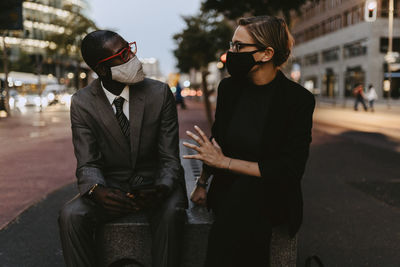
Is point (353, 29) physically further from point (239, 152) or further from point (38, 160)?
point (239, 152)

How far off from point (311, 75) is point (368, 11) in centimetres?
3949

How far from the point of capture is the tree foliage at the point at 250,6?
12.5 metres

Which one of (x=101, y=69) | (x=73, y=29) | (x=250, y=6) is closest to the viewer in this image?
(x=101, y=69)

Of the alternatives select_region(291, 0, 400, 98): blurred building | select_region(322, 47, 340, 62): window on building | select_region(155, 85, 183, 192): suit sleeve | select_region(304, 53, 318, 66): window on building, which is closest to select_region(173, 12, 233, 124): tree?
select_region(291, 0, 400, 98): blurred building

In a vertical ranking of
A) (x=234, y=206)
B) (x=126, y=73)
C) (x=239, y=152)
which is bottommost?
(x=234, y=206)

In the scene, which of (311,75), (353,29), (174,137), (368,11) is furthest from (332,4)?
(174,137)

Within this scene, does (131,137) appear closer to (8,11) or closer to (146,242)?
(146,242)

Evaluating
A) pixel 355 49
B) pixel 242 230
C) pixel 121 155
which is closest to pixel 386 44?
pixel 355 49

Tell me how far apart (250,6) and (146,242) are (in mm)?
11218

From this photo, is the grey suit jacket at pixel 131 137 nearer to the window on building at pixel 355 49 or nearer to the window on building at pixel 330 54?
the window on building at pixel 355 49

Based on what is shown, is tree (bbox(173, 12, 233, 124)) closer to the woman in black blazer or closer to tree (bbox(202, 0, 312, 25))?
tree (bbox(202, 0, 312, 25))

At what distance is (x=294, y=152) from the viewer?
2.43 m

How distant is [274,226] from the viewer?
2506mm

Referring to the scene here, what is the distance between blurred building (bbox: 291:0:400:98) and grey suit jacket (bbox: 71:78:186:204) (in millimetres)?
29430
